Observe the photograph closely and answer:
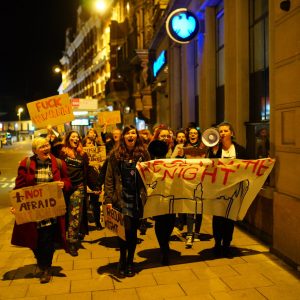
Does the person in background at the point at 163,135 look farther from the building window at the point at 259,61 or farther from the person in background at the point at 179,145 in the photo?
the building window at the point at 259,61

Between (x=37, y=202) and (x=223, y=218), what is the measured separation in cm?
257

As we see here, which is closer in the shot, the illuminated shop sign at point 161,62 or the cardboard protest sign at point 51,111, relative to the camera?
the cardboard protest sign at point 51,111

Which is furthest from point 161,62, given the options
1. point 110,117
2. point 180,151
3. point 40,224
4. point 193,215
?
point 40,224

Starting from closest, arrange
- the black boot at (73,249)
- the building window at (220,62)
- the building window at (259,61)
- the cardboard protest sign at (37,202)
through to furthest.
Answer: the cardboard protest sign at (37,202) < the black boot at (73,249) < the building window at (259,61) < the building window at (220,62)

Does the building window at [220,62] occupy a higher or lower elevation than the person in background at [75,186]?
→ higher

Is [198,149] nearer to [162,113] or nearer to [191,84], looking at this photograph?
[191,84]

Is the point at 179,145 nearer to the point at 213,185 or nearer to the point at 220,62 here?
the point at 213,185

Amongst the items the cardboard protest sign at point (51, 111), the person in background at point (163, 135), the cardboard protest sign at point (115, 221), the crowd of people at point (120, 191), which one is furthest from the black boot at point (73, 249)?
the cardboard protest sign at point (51, 111)

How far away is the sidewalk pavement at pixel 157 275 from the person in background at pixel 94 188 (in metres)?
0.96

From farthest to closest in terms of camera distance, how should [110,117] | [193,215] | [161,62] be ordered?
[161,62] < [110,117] < [193,215]

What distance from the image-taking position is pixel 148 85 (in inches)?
1005

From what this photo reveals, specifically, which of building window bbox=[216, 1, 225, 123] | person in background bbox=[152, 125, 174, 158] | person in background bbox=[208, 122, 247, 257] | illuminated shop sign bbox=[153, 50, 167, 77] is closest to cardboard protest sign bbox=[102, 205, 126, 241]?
person in background bbox=[208, 122, 247, 257]

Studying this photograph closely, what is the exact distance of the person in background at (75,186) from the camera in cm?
670

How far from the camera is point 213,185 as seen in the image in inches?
240
